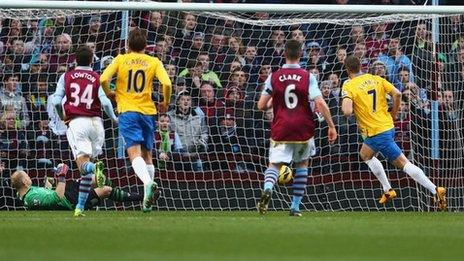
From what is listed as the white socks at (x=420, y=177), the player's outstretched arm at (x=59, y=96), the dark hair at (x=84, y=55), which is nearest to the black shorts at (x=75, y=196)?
the player's outstretched arm at (x=59, y=96)

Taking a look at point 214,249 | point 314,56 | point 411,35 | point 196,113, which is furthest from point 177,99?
point 214,249

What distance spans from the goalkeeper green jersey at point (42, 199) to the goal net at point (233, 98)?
1.49 meters

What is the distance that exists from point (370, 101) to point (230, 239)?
6822 mm

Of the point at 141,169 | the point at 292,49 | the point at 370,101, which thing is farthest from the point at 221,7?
the point at 141,169

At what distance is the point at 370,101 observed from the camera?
15977mm

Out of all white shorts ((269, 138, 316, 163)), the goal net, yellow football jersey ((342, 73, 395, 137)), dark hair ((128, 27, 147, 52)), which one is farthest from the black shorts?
yellow football jersey ((342, 73, 395, 137))

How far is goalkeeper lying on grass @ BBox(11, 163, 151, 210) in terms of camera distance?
1562 cm

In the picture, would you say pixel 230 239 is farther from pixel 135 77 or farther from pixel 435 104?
pixel 435 104

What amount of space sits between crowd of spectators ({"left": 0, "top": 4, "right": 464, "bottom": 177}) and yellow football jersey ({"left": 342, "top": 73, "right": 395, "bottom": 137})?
1.54m

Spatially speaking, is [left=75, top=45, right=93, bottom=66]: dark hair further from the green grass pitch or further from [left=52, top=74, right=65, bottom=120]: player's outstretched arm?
the green grass pitch

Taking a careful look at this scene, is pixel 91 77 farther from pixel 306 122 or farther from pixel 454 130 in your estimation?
pixel 454 130

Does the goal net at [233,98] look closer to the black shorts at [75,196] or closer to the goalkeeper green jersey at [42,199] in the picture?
the black shorts at [75,196]

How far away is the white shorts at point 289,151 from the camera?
1409 centimetres

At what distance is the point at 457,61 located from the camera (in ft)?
58.4
